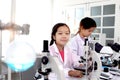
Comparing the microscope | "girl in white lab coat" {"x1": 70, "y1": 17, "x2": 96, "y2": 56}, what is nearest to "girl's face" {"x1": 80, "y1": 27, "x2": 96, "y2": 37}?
"girl in white lab coat" {"x1": 70, "y1": 17, "x2": 96, "y2": 56}

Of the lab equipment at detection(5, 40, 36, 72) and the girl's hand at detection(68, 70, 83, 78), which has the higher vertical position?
the lab equipment at detection(5, 40, 36, 72)

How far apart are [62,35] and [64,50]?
0.18m

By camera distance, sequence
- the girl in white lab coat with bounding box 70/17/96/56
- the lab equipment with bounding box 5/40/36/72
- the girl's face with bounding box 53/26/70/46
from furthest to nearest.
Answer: the girl in white lab coat with bounding box 70/17/96/56 < the girl's face with bounding box 53/26/70/46 < the lab equipment with bounding box 5/40/36/72

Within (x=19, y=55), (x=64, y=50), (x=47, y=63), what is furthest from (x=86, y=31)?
(x=19, y=55)

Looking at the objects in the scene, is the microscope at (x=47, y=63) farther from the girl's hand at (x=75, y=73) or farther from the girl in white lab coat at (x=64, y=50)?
the girl's hand at (x=75, y=73)

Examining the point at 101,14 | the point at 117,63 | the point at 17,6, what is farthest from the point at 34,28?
the point at 117,63

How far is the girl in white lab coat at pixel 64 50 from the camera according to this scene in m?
1.43

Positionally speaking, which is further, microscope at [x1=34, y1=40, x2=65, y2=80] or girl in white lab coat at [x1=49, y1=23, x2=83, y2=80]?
girl in white lab coat at [x1=49, y1=23, x2=83, y2=80]

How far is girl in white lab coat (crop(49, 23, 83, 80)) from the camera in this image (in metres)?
1.43

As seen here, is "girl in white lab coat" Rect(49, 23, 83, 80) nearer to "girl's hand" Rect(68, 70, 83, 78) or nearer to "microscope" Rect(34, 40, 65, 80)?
"girl's hand" Rect(68, 70, 83, 78)

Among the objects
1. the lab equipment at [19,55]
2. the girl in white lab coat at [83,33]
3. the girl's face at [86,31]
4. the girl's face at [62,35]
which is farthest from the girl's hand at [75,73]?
the lab equipment at [19,55]

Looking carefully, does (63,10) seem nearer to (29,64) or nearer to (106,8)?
(106,8)

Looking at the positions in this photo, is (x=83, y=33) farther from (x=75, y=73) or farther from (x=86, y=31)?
(x=75, y=73)

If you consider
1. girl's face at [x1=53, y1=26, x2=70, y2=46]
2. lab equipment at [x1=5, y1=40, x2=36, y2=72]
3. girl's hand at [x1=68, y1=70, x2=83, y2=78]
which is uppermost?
girl's face at [x1=53, y1=26, x2=70, y2=46]
